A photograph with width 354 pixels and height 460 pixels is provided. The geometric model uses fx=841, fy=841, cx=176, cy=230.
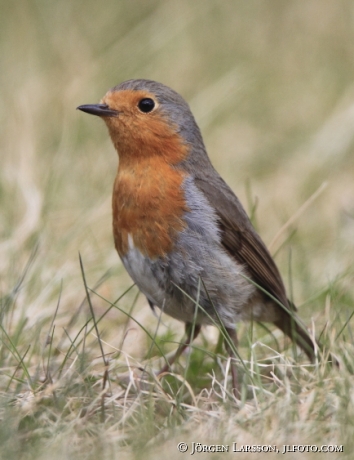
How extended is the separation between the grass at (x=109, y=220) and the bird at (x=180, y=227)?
0.67 ft

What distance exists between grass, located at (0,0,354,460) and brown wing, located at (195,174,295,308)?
29cm

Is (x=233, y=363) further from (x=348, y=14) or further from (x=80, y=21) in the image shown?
(x=348, y=14)

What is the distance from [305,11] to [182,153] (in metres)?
6.29

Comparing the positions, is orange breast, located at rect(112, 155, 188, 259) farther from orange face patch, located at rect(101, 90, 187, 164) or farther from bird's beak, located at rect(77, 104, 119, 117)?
bird's beak, located at rect(77, 104, 119, 117)

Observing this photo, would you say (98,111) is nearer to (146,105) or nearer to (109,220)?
(146,105)

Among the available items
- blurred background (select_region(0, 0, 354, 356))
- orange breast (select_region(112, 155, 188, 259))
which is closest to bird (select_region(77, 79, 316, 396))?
orange breast (select_region(112, 155, 188, 259))

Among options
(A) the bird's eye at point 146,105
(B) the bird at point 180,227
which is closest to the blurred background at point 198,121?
(B) the bird at point 180,227

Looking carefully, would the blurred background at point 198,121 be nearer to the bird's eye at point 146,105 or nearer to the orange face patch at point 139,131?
the orange face patch at point 139,131

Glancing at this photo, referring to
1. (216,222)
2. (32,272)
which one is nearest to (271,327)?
(216,222)

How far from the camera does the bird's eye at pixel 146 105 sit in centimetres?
482

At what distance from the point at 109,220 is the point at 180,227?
2149mm

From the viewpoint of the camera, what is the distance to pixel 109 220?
21.5 feet

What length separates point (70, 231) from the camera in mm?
6156

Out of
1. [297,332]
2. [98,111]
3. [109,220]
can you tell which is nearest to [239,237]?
[297,332]
